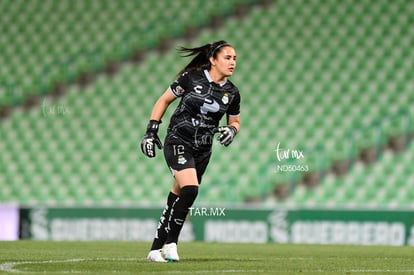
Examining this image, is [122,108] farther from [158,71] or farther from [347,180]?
[347,180]

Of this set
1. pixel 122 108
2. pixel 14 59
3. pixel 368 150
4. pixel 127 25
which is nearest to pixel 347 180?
pixel 368 150

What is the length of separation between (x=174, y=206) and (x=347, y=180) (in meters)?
7.99

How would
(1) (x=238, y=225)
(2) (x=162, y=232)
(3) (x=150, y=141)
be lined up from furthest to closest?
(1) (x=238, y=225), (2) (x=162, y=232), (3) (x=150, y=141)

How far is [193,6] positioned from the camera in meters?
18.4

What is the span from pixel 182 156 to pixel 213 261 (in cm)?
92

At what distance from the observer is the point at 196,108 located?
734 centimetres

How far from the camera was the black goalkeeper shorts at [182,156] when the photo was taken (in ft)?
23.8

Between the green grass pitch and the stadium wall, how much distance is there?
7.95 ft

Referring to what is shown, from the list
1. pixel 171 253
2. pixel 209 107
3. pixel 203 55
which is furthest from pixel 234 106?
pixel 171 253

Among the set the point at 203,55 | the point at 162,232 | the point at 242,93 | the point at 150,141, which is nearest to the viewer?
the point at 150,141

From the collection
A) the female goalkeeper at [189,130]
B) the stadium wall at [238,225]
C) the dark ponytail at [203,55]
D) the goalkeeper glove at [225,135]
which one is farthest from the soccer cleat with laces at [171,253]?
the stadium wall at [238,225]

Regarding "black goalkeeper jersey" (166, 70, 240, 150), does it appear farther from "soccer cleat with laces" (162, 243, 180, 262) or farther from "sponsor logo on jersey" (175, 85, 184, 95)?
"soccer cleat with laces" (162, 243, 180, 262)

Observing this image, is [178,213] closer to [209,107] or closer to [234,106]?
[209,107]

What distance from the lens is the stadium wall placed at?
12445 mm
